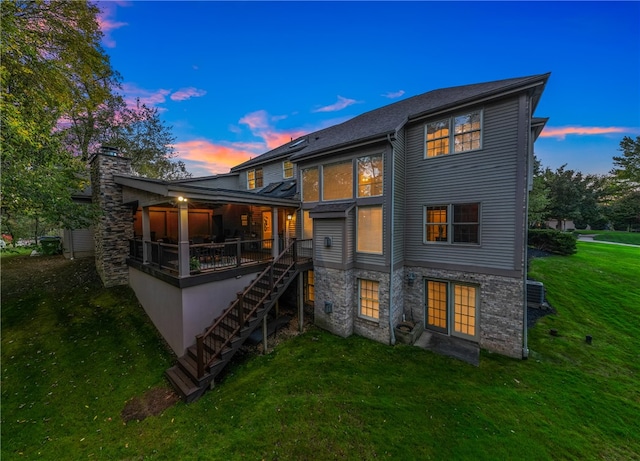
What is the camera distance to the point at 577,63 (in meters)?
12.9

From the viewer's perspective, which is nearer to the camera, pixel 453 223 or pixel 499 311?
pixel 499 311

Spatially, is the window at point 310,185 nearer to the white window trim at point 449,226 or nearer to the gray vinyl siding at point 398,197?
the gray vinyl siding at point 398,197

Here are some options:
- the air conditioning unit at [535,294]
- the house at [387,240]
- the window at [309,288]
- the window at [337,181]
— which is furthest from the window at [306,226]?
the air conditioning unit at [535,294]

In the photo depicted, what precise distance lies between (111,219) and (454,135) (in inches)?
580

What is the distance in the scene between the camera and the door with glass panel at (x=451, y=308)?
7.73 m

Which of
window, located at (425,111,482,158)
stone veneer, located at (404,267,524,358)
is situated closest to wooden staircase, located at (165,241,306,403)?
stone veneer, located at (404,267,524,358)

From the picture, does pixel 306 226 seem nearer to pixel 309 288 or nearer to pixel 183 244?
pixel 309 288

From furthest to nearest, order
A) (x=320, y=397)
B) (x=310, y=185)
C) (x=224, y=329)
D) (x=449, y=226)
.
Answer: (x=310, y=185)
(x=449, y=226)
(x=224, y=329)
(x=320, y=397)

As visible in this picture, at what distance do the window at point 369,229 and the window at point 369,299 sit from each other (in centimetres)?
127

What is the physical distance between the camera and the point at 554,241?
1845cm

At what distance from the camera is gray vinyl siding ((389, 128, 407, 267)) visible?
26.8ft

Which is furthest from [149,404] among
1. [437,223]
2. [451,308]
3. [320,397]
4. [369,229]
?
[437,223]

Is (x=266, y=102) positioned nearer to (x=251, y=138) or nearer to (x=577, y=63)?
(x=251, y=138)

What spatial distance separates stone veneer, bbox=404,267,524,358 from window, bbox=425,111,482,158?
428 centimetres
